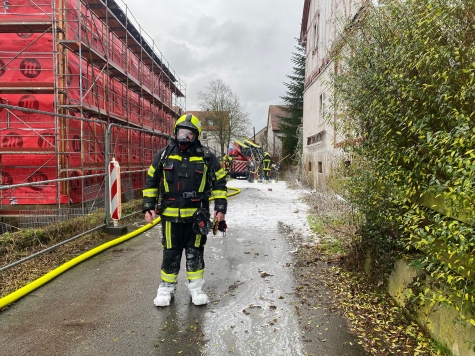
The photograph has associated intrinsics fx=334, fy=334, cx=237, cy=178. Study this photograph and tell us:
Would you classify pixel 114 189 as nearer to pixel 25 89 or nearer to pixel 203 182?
pixel 203 182

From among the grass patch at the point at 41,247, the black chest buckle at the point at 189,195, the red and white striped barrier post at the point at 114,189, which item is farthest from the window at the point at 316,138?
the black chest buckle at the point at 189,195

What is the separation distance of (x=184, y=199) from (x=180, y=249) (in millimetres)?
548

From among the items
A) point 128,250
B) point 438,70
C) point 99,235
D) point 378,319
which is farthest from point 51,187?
point 438,70

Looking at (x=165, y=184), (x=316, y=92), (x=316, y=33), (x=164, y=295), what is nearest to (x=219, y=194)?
(x=165, y=184)

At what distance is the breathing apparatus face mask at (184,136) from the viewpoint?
11.1ft

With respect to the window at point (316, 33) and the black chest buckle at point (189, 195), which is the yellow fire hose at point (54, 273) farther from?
the window at point (316, 33)

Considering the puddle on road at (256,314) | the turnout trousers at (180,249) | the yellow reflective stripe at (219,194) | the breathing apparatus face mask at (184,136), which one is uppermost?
the breathing apparatus face mask at (184,136)

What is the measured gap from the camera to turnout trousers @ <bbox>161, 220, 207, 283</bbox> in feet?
11.3

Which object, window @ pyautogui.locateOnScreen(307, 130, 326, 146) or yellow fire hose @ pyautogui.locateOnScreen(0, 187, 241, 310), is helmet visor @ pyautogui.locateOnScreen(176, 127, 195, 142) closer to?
yellow fire hose @ pyautogui.locateOnScreen(0, 187, 241, 310)

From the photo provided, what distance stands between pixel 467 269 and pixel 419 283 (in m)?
→ 0.55

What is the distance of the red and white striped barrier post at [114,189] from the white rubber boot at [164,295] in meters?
3.00

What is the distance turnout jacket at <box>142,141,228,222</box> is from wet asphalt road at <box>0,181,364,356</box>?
3.19 ft

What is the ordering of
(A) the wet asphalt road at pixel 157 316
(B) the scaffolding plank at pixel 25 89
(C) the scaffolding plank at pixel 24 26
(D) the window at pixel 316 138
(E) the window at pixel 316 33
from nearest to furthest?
(A) the wet asphalt road at pixel 157 316 → (C) the scaffolding plank at pixel 24 26 → (B) the scaffolding plank at pixel 25 89 → (D) the window at pixel 316 138 → (E) the window at pixel 316 33

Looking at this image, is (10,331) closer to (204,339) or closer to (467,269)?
(204,339)
